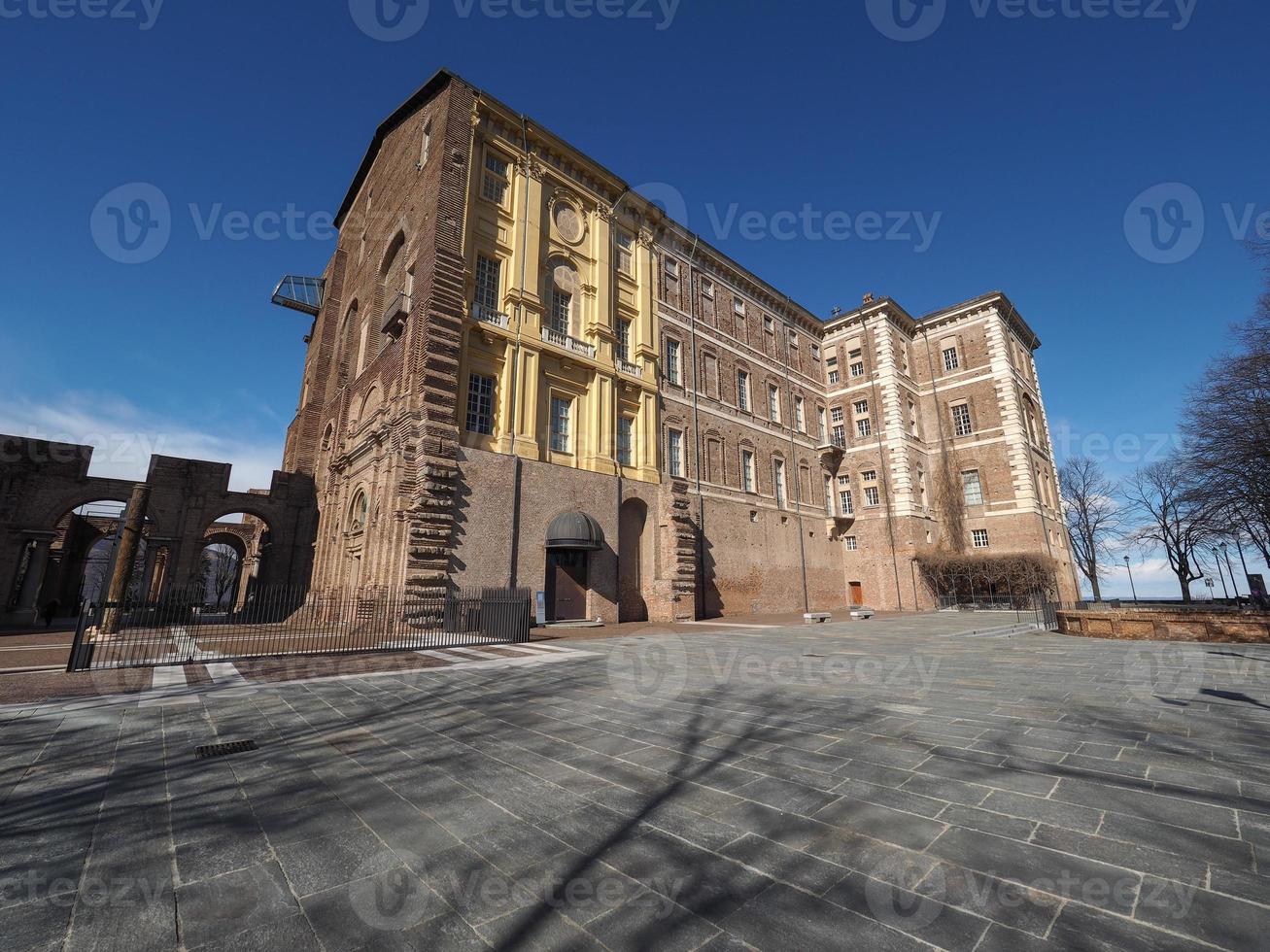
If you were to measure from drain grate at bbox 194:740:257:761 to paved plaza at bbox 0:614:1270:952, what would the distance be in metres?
0.12

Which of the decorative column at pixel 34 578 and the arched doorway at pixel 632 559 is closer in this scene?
the arched doorway at pixel 632 559

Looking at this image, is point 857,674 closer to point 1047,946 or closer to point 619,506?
point 1047,946

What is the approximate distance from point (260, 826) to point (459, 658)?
24.1ft

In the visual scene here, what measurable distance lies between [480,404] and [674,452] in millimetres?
9486

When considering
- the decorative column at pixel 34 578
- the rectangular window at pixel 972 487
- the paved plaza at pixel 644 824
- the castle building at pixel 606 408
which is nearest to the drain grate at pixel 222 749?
the paved plaza at pixel 644 824

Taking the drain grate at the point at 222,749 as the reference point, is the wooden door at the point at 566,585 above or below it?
above

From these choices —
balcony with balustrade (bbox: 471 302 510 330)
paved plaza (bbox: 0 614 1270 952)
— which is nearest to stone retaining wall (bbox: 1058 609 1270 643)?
paved plaza (bbox: 0 614 1270 952)

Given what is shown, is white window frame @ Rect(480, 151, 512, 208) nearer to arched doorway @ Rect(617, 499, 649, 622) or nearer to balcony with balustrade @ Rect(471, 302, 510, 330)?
balcony with balustrade @ Rect(471, 302, 510, 330)

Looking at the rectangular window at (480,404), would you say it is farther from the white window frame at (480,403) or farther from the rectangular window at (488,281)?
the rectangular window at (488,281)

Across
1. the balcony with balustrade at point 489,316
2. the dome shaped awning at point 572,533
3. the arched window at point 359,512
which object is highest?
the balcony with balustrade at point 489,316

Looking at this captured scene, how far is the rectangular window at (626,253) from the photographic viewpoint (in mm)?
23859

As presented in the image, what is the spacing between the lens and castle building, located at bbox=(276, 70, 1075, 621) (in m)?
16.8

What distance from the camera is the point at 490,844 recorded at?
2809 mm

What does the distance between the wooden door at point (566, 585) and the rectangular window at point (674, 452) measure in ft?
21.1
